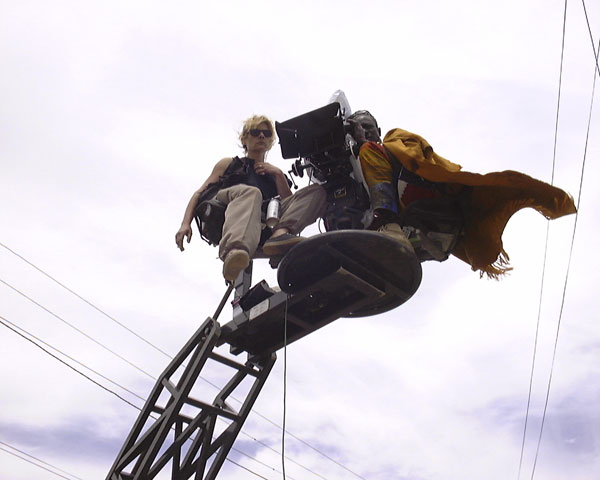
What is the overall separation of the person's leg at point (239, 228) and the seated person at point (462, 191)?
78 centimetres

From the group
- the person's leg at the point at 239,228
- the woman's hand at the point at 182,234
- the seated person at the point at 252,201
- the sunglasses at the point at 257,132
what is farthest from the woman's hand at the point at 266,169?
the woman's hand at the point at 182,234

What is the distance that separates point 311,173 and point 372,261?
36.3 inches

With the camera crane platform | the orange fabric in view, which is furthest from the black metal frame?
the orange fabric

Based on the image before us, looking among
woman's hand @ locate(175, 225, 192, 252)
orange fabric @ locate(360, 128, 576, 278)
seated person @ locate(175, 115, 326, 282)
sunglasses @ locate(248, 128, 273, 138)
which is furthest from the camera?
sunglasses @ locate(248, 128, 273, 138)

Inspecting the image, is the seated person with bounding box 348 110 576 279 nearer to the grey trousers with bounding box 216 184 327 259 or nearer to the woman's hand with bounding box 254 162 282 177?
the grey trousers with bounding box 216 184 327 259

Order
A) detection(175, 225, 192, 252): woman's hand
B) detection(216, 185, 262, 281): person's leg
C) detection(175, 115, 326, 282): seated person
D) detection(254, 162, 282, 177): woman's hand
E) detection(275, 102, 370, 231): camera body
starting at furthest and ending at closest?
1. detection(254, 162, 282, 177): woman's hand
2. detection(175, 225, 192, 252): woman's hand
3. detection(275, 102, 370, 231): camera body
4. detection(175, 115, 326, 282): seated person
5. detection(216, 185, 262, 281): person's leg

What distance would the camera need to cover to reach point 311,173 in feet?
16.4

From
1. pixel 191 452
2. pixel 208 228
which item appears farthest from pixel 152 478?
pixel 208 228

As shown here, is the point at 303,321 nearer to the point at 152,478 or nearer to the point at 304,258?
the point at 304,258

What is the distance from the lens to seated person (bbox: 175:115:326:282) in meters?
4.52

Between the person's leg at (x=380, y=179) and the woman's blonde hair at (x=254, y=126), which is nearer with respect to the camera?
the person's leg at (x=380, y=179)

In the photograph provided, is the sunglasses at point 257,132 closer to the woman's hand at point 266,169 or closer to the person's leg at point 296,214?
the woman's hand at point 266,169

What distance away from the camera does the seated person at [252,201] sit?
14.8ft

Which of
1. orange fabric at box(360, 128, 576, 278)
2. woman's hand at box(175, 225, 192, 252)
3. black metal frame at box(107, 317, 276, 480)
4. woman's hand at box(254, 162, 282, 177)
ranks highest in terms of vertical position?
woman's hand at box(254, 162, 282, 177)
